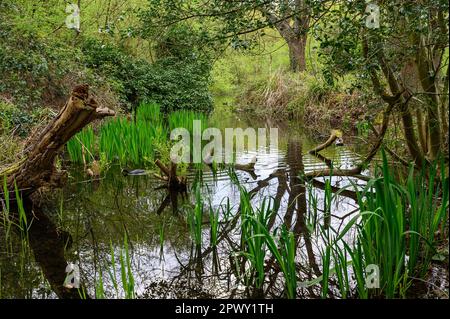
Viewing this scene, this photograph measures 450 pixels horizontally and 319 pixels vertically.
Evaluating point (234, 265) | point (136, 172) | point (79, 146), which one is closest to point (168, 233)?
point (234, 265)

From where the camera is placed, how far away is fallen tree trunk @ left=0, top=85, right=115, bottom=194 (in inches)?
162

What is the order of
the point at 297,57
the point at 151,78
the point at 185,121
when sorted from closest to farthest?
the point at 185,121, the point at 151,78, the point at 297,57

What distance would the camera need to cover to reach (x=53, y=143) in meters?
4.44

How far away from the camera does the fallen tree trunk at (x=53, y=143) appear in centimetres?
412

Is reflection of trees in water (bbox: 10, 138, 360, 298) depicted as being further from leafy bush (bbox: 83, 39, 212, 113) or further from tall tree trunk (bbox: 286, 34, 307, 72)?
tall tree trunk (bbox: 286, 34, 307, 72)

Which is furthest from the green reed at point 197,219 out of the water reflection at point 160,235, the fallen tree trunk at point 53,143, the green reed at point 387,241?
the fallen tree trunk at point 53,143

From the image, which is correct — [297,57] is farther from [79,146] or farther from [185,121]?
[79,146]

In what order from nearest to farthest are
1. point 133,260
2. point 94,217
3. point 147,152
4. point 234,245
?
1. point 133,260
2. point 234,245
3. point 94,217
4. point 147,152

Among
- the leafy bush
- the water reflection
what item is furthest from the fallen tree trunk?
the leafy bush

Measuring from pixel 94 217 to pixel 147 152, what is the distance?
7.47 feet

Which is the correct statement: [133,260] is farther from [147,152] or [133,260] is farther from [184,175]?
[147,152]
